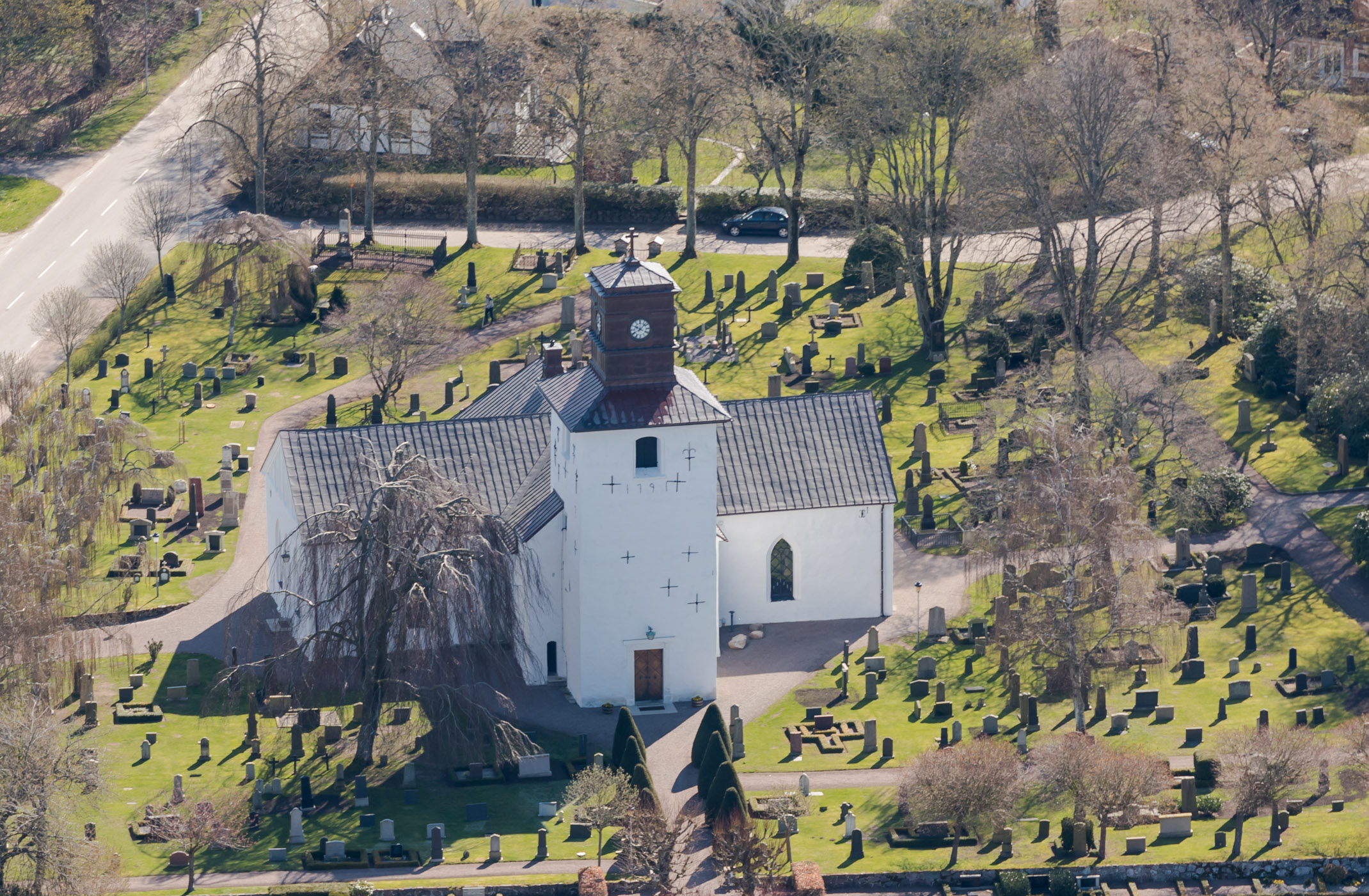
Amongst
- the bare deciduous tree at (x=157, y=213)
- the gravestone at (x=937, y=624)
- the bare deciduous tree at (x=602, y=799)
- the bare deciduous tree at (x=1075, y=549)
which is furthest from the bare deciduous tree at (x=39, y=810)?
the bare deciduous tree at (x=157, y=213)

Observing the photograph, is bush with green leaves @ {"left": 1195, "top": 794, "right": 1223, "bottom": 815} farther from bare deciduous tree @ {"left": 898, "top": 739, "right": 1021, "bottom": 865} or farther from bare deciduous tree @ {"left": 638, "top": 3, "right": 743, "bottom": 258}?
bare deciduous tree @ {"left": 638, "top": 3, "right": 743, "bottom": 258}

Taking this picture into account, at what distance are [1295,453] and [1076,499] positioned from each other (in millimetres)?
20337

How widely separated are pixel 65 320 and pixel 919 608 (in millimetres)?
34827

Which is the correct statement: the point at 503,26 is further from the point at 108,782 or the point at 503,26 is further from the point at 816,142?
the point at 108,782

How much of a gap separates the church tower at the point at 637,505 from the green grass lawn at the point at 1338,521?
21218mm

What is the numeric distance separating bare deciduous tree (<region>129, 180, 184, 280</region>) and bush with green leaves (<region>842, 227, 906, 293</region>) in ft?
90.4

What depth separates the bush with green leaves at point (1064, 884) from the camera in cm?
5831

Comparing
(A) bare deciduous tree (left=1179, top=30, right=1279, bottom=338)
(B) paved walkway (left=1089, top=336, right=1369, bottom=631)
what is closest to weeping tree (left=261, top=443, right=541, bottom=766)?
(B) paved walkway (left=1089, top=336, right=1369, bottom=631)

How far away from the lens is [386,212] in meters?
104

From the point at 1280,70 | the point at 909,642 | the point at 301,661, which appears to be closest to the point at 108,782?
the point at 301,661

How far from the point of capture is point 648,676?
68188 mm

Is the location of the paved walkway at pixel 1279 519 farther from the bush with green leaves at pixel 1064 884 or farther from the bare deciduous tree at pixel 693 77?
the bare deciduous tree at pixel 693 77

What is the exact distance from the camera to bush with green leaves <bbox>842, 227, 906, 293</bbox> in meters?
96.6

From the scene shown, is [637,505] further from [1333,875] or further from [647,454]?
[1333,875]
